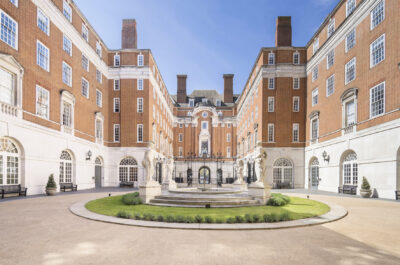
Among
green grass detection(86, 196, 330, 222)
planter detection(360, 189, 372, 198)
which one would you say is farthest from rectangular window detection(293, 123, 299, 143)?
green grass detection(86, 196, 330, 222)

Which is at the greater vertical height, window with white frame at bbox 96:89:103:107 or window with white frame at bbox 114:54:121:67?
window with white frame at bbox 114:54:121:67

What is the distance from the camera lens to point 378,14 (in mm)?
17922

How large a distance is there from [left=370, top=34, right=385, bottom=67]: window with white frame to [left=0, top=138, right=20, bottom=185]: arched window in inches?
1040

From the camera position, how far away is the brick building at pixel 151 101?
1633 centimetres

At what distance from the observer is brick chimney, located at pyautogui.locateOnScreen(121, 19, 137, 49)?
32.8 meters

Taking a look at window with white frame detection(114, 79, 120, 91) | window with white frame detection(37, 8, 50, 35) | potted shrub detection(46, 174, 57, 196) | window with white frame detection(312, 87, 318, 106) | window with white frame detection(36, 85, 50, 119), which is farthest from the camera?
window with white frame detection(114, 79, 120, 91)

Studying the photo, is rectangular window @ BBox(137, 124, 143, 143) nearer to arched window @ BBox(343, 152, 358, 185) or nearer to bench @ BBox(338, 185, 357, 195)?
bench @ BBox(338, 185, 357, 195)

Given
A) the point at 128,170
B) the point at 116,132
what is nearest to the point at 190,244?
the point at 128,170

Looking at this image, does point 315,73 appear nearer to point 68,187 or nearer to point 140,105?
point 140,105

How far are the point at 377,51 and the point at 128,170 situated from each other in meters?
27.6

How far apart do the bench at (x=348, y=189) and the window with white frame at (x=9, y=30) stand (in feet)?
89.1

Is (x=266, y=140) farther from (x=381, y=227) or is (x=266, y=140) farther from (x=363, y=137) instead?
(x=381, y=227)

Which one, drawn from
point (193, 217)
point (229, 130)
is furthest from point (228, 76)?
point (193, 217)

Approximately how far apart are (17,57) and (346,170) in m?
27.3
